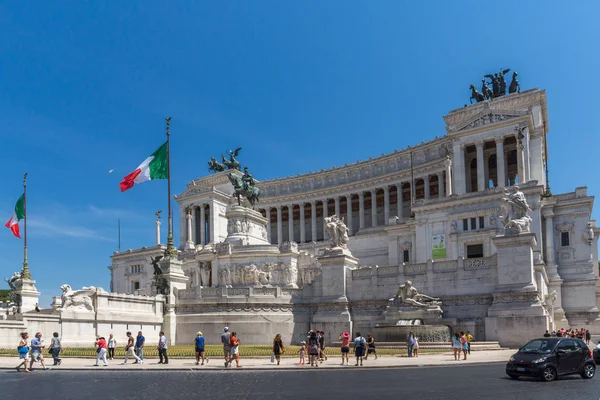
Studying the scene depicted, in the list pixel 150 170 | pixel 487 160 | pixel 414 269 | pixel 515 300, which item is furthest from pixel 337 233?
pixel 487 160

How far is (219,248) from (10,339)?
35.2 m

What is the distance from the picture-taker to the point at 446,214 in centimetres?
7256

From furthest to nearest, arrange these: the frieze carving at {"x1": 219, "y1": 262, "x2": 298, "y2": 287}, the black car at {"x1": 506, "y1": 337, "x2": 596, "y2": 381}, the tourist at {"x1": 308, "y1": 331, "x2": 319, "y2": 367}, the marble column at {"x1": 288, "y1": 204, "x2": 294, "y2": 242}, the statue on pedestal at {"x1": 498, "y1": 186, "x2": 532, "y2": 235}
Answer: the marble column at {"x1": 288, "y1": 204, "x2": 294, "y2": 242}, the frieze carving at {"x1": 219, "y1": 262, "x2": 298, "y2": 287}, the statue on pedestal at {"x1": 498, "y1": 186, "x2": 532, "y2": 235}, the tourist at {"x1": 308, "y1": 331, "x2": 319, "y2": 367}, the black car at {"x1": 506, "y1": 337, "x2": 596, "y2": 381}

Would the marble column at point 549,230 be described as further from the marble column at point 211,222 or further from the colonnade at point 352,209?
the marble column at point 211,222

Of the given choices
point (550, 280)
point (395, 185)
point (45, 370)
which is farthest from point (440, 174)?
point (45, 370)

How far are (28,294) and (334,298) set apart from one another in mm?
27296

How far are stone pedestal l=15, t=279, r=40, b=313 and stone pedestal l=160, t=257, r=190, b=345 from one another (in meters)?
13.6

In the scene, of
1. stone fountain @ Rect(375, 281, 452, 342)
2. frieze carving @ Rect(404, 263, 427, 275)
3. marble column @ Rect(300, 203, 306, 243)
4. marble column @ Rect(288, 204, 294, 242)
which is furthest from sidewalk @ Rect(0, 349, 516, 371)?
marble column @ Rect(288, 204, 294, 242)

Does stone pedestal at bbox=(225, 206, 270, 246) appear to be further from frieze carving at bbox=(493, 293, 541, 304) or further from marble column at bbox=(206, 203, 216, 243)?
marble column at bbox=(206, 203, 216, 243)

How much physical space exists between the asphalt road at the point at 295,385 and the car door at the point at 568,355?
19.2 inches

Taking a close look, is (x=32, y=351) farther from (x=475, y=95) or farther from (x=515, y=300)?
(x=475, y=95)

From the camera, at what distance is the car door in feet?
74.5

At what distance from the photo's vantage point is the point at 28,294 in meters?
53.9

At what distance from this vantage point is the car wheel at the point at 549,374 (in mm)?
22263
